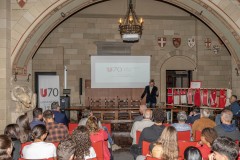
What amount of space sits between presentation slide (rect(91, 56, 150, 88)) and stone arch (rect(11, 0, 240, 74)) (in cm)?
363

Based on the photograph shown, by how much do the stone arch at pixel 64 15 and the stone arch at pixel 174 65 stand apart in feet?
12.1

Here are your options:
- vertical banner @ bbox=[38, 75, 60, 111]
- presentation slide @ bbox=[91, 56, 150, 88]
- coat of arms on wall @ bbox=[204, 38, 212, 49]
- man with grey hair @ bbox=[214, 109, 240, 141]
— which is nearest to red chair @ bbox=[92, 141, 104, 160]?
man with grey hair @ bbox=[214, 109, 240, 141]

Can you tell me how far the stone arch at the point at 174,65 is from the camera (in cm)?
1465

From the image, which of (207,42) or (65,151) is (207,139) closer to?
(65,151)

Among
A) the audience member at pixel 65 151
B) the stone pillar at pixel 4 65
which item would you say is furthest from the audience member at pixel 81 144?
the stone pillar at pixel 4 65

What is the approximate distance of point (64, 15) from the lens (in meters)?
11.2

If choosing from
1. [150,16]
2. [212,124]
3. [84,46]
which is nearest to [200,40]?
[150,16]

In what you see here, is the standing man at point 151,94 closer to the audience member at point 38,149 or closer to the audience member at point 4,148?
the audience member at point 38,149

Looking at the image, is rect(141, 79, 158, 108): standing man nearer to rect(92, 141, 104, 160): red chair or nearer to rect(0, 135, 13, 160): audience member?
rect(92, 141, 104, 160): red chair

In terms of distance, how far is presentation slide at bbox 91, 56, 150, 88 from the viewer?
46.8ft

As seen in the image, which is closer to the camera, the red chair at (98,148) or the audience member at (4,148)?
the audience member at (4,148)

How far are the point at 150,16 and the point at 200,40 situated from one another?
2557 millimetres

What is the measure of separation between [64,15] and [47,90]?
341 centimetres

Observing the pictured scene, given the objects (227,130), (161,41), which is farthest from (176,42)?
(227,130)
